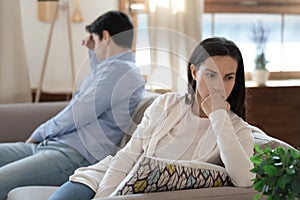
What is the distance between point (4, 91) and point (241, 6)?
74.3 inches

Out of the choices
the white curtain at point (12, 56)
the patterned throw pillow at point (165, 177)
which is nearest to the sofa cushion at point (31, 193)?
the patterned throw pillow at point (165, 177)

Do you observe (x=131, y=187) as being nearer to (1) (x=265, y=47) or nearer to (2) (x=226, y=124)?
(2) (x=226, y=124)

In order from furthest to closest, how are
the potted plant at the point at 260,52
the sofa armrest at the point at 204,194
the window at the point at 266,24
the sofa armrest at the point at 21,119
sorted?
the window at the point at 266,24 → the potted plant at the point at 260,52 → the sofa armrest at the point at 21,119 → the sofa armrest at the point at 204,194

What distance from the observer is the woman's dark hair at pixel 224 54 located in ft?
5.56

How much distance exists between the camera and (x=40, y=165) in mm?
2270

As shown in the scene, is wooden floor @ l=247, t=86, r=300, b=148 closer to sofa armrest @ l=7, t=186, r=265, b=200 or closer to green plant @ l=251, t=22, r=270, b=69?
green plant @ l=251, t=22, r=270, b=69

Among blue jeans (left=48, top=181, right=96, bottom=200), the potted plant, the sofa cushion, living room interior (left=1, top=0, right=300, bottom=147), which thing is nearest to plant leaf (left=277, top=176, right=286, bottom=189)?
blue jeans (left=48, top=181, right=96, bottom=200)

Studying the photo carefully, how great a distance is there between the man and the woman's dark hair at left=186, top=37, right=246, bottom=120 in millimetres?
202

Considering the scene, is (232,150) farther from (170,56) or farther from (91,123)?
(91,123)

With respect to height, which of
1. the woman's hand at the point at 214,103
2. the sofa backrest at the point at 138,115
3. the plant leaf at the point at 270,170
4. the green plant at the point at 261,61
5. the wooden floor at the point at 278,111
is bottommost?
the wooden floor at the point at 278,111

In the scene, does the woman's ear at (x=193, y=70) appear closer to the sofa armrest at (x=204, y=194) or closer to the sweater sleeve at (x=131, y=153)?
the sweater sleeve at (x=131, y=153)

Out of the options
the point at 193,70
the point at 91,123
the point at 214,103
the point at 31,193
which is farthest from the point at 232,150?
the point at 31,193

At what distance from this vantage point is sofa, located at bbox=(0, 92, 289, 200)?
1.56 meters

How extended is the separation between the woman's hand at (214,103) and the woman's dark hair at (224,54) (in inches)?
3.0
